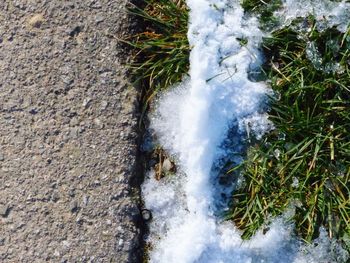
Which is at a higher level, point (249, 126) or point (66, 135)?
point (249, 126)

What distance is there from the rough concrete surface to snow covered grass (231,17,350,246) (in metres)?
0.47

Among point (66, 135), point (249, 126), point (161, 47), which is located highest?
point (161, 47)

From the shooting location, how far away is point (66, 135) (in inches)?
113

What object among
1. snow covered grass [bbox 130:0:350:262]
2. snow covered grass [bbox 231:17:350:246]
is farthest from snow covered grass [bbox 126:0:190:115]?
snow covered grass [bbox 231:17:350:246]

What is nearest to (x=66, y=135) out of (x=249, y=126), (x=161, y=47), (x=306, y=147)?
(x=161, y=47)

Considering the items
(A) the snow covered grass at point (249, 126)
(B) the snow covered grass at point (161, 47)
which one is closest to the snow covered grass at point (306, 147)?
(A) the snow covered grass at point (249, 126)

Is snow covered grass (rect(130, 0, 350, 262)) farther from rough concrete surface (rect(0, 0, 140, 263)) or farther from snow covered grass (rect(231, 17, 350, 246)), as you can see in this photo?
rough concrete surface (rect(0, 0, 140, 263))

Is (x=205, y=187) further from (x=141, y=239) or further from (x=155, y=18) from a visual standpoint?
(x=155, y=18)

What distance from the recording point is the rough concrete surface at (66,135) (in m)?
2.81

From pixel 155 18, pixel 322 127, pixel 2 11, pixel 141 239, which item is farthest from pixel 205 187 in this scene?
pixel 2 11

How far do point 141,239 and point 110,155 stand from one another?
13.4 inches

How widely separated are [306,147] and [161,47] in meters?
0.68

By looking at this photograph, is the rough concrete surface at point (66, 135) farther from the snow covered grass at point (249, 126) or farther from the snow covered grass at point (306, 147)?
the snow covered grass at point (306, 147)

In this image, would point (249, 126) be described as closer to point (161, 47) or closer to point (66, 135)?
point (161, 47)
